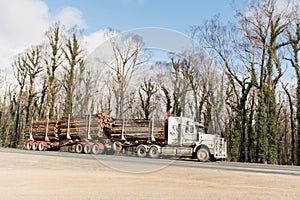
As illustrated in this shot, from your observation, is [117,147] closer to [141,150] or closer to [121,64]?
[141,150]

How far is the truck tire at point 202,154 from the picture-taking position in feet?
66.8

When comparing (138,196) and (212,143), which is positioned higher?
(212,143)

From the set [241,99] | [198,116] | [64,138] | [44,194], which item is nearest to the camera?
[44,194]

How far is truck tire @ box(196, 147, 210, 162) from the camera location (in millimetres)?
20375

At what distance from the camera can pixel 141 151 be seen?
66.5 feet

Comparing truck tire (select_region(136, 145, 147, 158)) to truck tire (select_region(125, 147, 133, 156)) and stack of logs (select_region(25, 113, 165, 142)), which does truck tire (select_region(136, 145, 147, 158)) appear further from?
stack of logs (select_region(25, 113, 165, 142))

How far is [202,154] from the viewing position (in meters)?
20.5

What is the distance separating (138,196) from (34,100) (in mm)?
40982

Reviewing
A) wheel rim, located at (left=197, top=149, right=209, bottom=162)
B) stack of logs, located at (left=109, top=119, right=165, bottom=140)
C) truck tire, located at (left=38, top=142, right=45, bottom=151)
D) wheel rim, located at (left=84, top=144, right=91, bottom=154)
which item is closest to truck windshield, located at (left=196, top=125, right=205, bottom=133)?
wheel rim, located at (left=197, top=149, right=209, bottom=162)

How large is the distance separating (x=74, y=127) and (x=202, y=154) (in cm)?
923

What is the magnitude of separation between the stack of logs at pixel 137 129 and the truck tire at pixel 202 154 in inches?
96.9

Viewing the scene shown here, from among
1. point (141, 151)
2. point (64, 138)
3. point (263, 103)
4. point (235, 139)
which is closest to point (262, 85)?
point (263, 103)

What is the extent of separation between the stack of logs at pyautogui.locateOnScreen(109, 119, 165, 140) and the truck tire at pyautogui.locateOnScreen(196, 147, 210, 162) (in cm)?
246

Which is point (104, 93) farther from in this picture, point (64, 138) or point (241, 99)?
point (241, 99)
